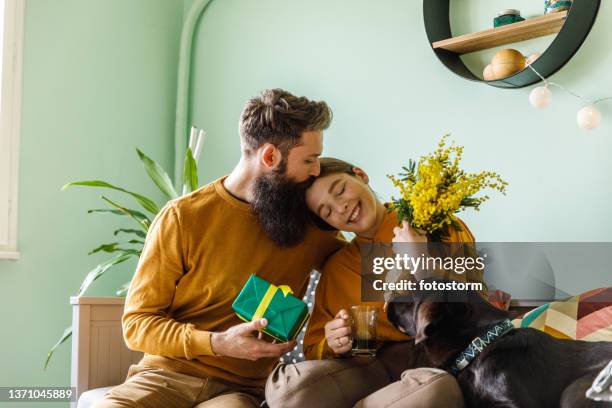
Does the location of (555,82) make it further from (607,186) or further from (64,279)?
(64,279)

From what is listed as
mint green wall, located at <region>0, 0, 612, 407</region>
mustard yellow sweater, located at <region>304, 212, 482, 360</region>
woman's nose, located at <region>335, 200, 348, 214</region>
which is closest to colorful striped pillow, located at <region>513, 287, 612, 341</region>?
mustard yellow sweater, located at <region>304, 212, 482, 360</region>

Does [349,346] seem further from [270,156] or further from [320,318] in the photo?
[270,156]

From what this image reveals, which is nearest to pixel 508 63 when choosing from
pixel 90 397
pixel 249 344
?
pixel 249 344

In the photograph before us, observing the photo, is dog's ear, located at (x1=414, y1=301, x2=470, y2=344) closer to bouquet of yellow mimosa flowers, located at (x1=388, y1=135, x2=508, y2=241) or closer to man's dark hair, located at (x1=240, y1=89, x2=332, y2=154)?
bouquet of yellow mimosa flowers, located at (x1=388, y1=135, x2=508, y2=241)

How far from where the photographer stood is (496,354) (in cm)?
144

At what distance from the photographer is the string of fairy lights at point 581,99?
2.11 m

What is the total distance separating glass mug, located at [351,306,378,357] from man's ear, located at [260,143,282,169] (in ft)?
1.80

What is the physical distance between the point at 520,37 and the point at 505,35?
0.18 feet

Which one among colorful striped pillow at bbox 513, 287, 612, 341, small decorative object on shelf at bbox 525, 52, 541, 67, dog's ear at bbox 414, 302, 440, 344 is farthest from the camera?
small decorative object on shelf at bbox 525, 52, 541, 67

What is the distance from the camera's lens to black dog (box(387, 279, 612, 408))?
1.39 meters

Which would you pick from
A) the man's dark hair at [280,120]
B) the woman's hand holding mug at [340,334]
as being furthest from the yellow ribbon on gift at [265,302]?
the man's dark hair at [280,120]

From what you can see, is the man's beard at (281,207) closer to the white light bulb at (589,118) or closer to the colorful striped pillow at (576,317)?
the colorful striped pillow at (576,317)

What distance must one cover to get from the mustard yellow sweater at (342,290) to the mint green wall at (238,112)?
52cm

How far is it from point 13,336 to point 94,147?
93 cm
